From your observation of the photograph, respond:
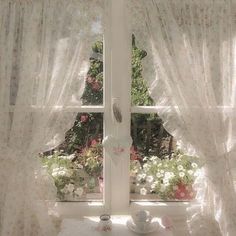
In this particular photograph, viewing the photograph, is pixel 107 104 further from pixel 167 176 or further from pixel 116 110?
pixel 167 176

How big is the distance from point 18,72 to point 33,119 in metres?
0.27

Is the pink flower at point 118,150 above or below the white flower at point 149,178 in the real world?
above

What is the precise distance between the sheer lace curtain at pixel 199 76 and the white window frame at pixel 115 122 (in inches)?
5.0

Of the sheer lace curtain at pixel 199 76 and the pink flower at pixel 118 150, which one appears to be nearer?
the sheer lace curtain at pixel 199 76

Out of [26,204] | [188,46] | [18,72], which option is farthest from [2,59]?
[188,46]

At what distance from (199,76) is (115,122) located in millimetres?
559

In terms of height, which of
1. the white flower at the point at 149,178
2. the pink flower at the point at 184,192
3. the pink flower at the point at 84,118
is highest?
the pink flower at the point at 84,118

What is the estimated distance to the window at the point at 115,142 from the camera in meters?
2.33

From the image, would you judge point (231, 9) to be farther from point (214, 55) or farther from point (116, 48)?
point (116, 48)

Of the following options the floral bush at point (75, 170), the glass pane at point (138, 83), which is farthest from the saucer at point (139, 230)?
the glass pane at point (138, 83)

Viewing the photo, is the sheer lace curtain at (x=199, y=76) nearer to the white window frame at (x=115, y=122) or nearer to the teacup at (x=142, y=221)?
the white window frame at (x=115, y=122)

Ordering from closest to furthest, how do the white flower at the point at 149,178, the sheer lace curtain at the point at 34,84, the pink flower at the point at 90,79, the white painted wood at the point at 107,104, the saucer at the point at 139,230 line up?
the saucer at the point at 139,230, the sheer lace curtain at the point at 34,84, the white painted wood at the point at 107,104, the pink flower at the point at 90,79, the white flower at the point at 149,178

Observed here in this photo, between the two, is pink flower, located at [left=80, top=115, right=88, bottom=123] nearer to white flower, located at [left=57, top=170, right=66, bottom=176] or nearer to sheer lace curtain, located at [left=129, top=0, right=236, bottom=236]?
white flower, located at [left=57, top=170, right=66, bottom=176]

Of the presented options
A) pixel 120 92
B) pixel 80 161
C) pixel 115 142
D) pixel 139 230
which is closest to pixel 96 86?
pixel 120 92
